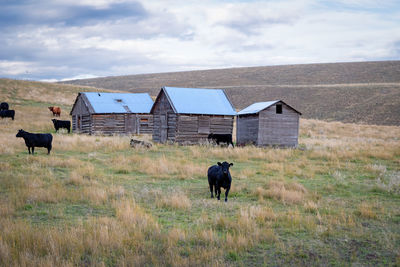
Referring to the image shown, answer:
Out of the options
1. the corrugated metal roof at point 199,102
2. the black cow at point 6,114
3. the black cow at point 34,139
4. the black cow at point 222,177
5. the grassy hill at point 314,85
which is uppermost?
the grassy hill at point 314,85

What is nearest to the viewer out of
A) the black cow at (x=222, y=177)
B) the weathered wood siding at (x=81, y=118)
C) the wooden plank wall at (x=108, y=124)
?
the black cow at (x=222, y=177)

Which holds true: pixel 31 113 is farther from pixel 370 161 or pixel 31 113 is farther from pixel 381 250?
pixel 381 250

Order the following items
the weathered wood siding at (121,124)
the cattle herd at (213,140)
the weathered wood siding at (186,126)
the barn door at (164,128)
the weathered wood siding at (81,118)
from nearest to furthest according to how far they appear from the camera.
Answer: the cattle herd at (213,140) → the weathered wood siding at (186,126) → the barn door at (164,128) → the weathered wood siding at (121,124) → the weathered wood siding at (81,118)

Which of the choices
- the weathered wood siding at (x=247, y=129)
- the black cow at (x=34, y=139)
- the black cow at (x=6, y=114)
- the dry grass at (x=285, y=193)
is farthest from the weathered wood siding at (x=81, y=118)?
the dry grass at (x=285, y=193)

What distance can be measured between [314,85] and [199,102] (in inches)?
3388

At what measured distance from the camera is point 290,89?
344 ft

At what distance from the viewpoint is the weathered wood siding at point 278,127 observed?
26.8m

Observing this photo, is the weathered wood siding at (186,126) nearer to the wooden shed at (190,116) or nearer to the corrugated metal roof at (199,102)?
the wooden shed at (190,116)

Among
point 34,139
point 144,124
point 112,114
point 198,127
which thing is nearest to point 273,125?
point 198,127

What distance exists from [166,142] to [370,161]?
14908mm

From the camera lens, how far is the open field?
18.6 ft

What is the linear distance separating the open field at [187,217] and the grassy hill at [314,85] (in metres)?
62.0

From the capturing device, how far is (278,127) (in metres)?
27.3

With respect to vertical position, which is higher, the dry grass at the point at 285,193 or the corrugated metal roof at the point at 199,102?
the corrugated metal roof at the point at 199,102
